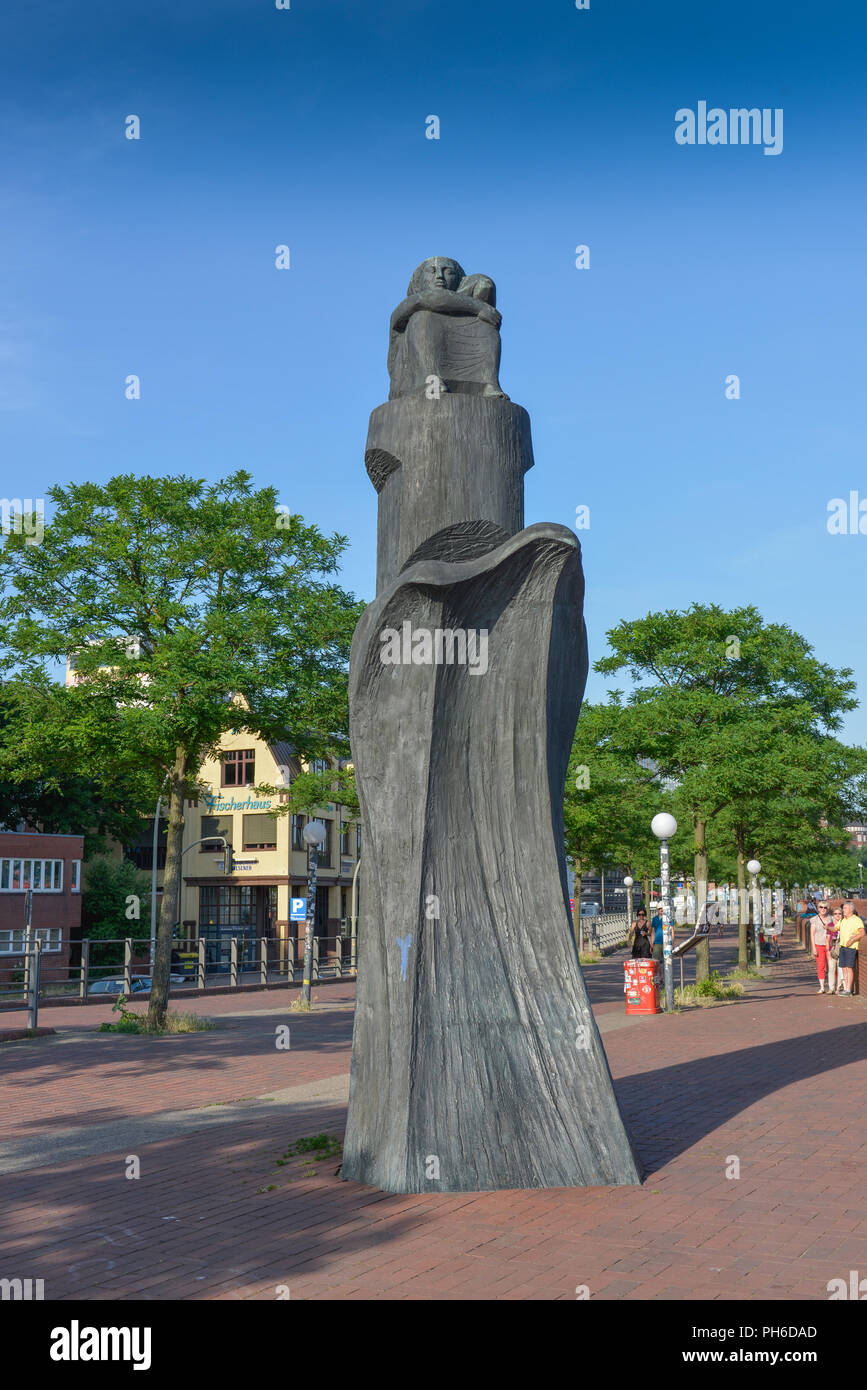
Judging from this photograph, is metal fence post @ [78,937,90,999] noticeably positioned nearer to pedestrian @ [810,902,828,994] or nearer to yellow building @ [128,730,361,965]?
pedestrian @ [810,902,828,994]

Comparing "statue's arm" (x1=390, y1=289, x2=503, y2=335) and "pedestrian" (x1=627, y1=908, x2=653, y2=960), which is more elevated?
"statue's arm" (x1=390, y1=289, x2=503, y2=335)

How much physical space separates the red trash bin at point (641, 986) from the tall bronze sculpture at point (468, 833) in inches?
472

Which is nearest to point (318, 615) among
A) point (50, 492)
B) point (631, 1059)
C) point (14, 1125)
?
point (50, 492)

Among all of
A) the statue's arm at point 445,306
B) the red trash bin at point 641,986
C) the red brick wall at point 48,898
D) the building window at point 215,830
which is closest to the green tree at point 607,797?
the red trash bin at point 641,986

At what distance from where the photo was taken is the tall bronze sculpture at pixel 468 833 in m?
6.86

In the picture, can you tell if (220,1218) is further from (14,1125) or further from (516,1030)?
(14,1125)

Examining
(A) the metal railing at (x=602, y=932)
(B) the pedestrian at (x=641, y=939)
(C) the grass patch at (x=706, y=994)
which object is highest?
(B) the pedestrian at (x=641, y=939)

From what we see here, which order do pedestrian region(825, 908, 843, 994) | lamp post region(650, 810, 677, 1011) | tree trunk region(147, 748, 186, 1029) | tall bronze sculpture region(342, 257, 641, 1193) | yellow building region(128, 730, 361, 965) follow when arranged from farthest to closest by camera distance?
yellow building region(128, 730, 361, 965) → pedestrian region(825, 908, 843, 994) → lamp post region(650, 810, 677, 1011) → tree trunk region(147, 748, 186, 1029) → tall bronze sculpture region(342, 257, 641, 1193)

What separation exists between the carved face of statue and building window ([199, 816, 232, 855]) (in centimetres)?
4039

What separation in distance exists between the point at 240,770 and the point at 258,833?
2.86m

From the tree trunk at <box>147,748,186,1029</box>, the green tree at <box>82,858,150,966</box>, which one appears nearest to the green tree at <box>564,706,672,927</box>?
the tree trunk at <box>147,748,186,1029</box>

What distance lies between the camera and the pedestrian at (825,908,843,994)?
73.5 feet

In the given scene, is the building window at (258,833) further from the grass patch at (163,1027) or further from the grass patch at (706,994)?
the grass patch at (163,1027)

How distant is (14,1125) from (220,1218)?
157 inches
